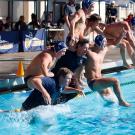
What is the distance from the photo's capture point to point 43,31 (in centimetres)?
1803

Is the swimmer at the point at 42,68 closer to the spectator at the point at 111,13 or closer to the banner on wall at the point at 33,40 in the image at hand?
the banner on wall at the point at 33,40

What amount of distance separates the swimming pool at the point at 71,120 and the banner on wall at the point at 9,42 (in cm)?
751

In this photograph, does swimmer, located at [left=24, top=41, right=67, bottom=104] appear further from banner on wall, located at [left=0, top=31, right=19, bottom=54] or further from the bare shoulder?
→ banner on wall, located at [left=0, top=31, right=19, bottom=54]

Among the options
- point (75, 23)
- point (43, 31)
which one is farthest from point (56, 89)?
point (43, 31)

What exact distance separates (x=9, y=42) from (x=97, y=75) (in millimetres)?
8823

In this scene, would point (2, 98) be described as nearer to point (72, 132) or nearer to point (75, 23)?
point (75, 23)

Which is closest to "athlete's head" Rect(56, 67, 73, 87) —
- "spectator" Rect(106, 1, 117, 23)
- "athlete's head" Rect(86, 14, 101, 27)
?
"athlete's head" Rect(86, 14, 101, 27)

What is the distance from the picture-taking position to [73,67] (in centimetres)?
857

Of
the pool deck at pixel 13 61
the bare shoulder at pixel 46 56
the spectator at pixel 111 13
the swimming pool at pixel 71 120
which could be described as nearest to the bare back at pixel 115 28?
the swimming pool at pixel 71 120

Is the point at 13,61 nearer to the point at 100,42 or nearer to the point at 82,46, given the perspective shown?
the point at 100,42

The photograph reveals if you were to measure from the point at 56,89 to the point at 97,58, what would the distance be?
125 cm

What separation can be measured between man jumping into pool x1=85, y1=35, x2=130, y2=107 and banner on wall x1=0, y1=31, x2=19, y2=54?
27.4 feet

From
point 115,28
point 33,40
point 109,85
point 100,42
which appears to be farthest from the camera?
point 33,40

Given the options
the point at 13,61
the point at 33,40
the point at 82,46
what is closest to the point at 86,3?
the point at 82,46
